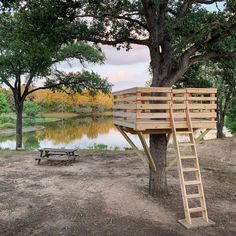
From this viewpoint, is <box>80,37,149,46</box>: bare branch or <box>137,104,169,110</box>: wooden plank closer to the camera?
<box>137,104,169,110</box>: wooden plank

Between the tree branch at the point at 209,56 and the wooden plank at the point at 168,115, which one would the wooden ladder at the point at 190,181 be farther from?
the tree branch at the point at 209,56

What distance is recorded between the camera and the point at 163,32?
9.31m

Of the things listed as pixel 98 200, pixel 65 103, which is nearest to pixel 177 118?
pixel 98 200

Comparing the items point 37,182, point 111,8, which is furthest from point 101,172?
point 111,8

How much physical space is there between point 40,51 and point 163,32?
457cm

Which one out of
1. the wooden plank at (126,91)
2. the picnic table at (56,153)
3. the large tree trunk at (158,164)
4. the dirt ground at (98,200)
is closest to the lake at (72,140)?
the picnic table at (56,153)

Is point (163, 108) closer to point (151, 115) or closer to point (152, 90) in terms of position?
point (151, 115)

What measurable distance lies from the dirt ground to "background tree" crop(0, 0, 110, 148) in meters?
4.99

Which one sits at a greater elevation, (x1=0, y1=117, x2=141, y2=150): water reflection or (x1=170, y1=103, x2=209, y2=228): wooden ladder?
(x1=170, y1=103, x2=209, y2=228): wooden ladder

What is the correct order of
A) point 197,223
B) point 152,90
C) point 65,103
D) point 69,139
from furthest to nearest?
point 65,103 → point 69,139 → point 152,90 → point 197,223

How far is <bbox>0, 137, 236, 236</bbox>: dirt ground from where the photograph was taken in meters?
6.88

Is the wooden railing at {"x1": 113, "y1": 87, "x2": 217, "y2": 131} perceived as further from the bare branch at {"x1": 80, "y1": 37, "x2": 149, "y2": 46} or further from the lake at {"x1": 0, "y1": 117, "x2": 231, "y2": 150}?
the lake at {"x1": 0, "y1": 117, "x2": 231, "y2": 150}

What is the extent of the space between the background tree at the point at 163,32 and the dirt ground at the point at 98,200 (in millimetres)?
1368

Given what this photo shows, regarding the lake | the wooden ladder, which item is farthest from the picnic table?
the lake
